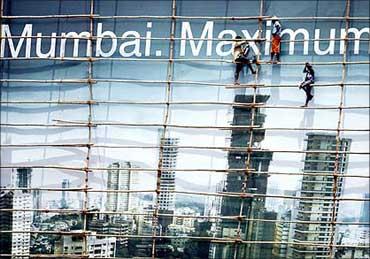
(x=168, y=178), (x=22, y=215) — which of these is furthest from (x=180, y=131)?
(x=22, y=215)

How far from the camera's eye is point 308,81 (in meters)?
4.07

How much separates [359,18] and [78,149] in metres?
2.37

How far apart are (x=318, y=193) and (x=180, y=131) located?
3.79 feet

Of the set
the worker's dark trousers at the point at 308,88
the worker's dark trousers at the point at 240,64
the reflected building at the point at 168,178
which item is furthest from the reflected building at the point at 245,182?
the reflected building at the point at 168,178

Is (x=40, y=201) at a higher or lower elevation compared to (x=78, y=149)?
lower

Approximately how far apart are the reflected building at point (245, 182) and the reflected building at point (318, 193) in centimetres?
25

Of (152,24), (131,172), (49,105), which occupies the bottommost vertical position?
(131,172)

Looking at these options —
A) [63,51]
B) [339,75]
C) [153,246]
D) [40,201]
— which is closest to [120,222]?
[153,246]

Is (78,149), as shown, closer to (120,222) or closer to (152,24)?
(120,222)

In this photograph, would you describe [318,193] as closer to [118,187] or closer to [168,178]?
[168,178]

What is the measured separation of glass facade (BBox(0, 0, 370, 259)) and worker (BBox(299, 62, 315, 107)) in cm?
5

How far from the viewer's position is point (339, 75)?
4.12 metres

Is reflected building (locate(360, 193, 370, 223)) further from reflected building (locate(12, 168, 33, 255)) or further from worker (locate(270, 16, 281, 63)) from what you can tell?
reflected building (locate(12, 168, 33, 255))

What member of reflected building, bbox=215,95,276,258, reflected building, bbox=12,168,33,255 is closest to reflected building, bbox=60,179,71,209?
reflected building, bbox=12,168,33,255
